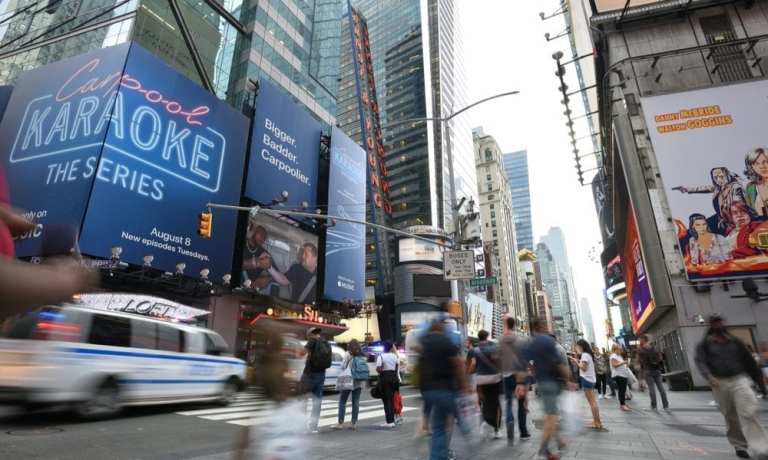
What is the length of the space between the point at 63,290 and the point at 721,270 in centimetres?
2621

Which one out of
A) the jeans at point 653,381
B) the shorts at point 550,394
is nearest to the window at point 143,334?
the shorts at point 550,394

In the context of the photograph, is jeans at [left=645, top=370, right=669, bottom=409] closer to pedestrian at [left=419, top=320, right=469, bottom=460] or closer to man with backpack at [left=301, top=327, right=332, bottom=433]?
man with backpack at [left=301, top=327, right=332, bottom=433]

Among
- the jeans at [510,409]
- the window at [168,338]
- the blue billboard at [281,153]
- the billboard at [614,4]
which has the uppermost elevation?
the billboard at [614,4]

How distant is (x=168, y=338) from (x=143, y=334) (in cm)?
78

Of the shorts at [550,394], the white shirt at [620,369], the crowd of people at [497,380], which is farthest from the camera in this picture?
the white shirt at [620,369]

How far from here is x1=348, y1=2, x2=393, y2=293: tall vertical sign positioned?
65.5 metres

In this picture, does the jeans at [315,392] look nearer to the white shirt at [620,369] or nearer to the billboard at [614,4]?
the white shirt at [620,369]

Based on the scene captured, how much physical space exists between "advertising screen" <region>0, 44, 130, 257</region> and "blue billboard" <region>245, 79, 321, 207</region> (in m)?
9.56

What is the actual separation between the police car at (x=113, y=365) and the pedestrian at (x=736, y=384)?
31.2ft

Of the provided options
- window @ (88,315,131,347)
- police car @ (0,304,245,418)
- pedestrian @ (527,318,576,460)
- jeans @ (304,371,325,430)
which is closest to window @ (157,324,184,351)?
police car @ (0,304,245,418)

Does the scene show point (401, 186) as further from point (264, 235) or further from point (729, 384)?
point (729, 384)

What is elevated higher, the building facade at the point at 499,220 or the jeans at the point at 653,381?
the building facade at the point at 499,220

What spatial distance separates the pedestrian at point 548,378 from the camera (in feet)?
19.5

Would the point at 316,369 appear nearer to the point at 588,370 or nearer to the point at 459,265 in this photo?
the point at 459,265
